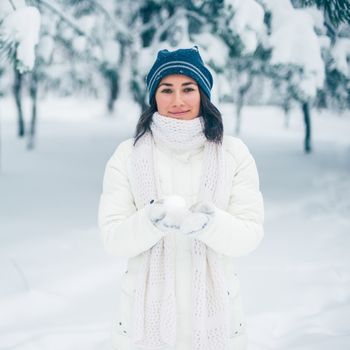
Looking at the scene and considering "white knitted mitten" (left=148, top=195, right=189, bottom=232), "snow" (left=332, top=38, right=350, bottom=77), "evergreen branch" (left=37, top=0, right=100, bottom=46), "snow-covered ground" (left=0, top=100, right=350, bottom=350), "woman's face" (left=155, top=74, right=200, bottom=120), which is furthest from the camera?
"snow" (left=332, top=38, right=350, bottom=77)

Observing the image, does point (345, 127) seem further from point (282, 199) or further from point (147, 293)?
point (147, 293)

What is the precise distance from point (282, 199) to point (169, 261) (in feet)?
21.2

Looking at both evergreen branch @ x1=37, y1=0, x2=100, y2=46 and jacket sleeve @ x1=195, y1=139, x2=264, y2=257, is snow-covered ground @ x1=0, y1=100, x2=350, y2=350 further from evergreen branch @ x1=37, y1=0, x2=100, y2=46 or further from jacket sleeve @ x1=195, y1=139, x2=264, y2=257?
evergreen branch @ x1=37, y1=0, x2=100, y2=46

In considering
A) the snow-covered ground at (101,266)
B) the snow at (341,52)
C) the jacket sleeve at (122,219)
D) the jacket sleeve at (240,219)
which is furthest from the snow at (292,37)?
the jacket sleeve at (122,219)

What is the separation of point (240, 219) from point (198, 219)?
0.33 metres

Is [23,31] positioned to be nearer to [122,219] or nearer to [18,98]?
[122,219]

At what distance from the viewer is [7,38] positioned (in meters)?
3.91

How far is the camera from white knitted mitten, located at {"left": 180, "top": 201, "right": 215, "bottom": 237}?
157 centimetres

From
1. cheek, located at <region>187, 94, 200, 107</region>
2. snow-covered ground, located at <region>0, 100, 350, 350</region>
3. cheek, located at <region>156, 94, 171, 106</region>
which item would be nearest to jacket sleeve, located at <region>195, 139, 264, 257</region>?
cheek, located at <region>187, 94, 200, 107</region>

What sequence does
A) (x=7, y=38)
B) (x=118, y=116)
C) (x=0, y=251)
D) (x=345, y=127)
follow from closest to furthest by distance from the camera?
(x=7, y=38), (x=0, y=251), (x=345, y=127), (x=118, y=116)

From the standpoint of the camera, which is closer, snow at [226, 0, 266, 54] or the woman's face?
the woman's face

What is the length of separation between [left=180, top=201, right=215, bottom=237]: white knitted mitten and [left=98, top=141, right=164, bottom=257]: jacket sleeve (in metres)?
0.14

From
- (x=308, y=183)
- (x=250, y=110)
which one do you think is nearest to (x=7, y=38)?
(x=308, y=183)

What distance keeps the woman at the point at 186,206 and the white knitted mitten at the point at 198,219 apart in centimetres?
21
